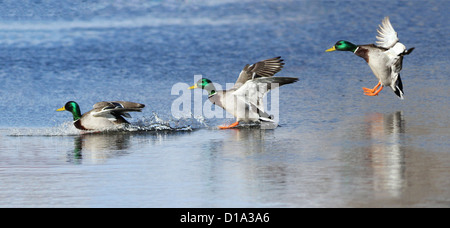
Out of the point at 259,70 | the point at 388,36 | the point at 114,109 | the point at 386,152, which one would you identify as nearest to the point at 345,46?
the point at 388,36

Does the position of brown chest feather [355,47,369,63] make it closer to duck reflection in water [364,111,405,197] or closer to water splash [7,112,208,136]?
duck reflection in water [364,111,405,197]

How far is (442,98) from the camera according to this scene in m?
12.6

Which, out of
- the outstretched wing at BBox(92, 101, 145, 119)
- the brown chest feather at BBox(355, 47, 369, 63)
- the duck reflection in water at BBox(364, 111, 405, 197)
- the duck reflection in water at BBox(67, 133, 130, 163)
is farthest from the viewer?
the brown chest feather at BBox(355, 47, 369, 63)

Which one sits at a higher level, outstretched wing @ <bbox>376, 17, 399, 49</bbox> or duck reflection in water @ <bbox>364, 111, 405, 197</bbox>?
outstretched wing @ <bbox>376, 17, 399, 49</bbox>

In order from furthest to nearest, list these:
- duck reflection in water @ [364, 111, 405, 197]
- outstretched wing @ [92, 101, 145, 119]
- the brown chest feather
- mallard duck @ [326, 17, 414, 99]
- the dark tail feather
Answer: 1. the brown chest feather
2. mallard duck @ [326, 17, 414, 99]
3. the dark tail feather
4. outstretched wing @ [92, 101, 145, 119]
5. duck reflection in water @ [364, 111, 405, 197]

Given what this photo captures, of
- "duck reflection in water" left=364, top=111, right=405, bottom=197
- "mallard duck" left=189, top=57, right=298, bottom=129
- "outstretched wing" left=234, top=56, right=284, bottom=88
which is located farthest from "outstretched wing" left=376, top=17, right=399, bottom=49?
"mallard duck" left=189, top=57, right=298, bottom=129

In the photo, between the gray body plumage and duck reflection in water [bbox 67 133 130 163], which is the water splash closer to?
duck reflection in water [bbox 67 133 130 163]

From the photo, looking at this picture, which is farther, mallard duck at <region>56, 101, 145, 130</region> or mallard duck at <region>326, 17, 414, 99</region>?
mallard duck at <region>326, 17, 414, 99</region>

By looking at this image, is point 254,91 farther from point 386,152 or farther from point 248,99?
point 386,152

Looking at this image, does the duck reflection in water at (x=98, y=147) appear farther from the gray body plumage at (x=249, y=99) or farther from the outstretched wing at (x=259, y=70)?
the outstretched wing at (x=259, y=70)

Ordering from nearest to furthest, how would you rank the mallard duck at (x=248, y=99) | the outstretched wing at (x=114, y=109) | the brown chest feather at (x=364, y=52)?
1. the mallard duck at (x=248, y=99)
2. the outstretched wing at (x=114, y=109)
3. the brown chest feather at (x=364, y=52)

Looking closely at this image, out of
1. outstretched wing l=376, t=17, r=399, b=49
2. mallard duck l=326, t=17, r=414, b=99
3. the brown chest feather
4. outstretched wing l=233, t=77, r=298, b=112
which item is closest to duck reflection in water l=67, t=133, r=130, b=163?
outstretched wing l=233, t=77, r=298, b=112

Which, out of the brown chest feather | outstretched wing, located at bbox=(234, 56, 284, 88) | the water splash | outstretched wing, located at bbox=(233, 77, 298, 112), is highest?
the brown chest feather

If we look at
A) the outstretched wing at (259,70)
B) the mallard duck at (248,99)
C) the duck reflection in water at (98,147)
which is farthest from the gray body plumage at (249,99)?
the duck reflection in water at (98,147)
